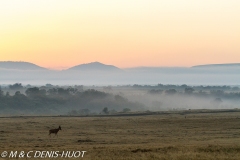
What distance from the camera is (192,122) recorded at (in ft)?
236

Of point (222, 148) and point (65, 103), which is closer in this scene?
point (222, 148)

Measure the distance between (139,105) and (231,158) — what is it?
6538 inches

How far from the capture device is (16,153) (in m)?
31.3

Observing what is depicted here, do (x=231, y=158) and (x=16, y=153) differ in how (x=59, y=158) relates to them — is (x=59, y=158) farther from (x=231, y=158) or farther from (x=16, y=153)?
(x=231, y=158)

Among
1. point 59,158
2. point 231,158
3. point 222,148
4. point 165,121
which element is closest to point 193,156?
point 231,158

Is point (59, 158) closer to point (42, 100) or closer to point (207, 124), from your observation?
point (207, 124)

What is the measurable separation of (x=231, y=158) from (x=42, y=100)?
521 ft

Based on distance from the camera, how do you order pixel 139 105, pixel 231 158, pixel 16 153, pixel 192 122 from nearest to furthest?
pixel 231 158 → pixel 16 153 → pixel 192 122 → pixel 139 105

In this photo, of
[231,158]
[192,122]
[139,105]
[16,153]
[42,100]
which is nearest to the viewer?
[231,158]

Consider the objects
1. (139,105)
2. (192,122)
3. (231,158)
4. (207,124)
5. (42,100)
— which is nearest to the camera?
(231,158)

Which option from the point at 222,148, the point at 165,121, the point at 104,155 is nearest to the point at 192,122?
the point at 165,121

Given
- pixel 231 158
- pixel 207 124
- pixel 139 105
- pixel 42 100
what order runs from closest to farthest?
pixel 231 158 < pixel 207 124 < pixel 42 100 < pixel 139 105

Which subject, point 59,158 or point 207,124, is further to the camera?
point 207,124

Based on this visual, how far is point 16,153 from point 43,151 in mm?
2099
